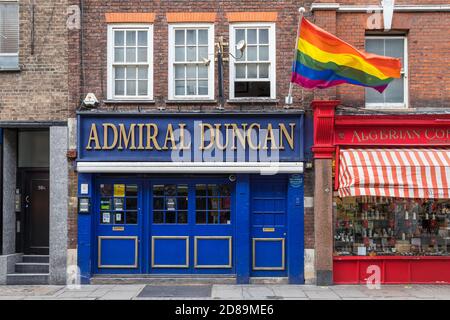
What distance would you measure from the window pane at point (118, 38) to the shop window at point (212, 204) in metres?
3.98

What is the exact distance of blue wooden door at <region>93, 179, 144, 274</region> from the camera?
12641 mm

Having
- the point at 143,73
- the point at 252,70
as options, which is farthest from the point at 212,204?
the point at 143,73

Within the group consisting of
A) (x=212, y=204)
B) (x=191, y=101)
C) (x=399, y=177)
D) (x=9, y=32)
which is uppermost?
(x=9, y=32)

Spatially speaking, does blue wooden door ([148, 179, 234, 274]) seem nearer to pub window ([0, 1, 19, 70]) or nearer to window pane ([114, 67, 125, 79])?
window pane ([114, 67, 125, 79])

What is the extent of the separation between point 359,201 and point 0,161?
28.7 ft

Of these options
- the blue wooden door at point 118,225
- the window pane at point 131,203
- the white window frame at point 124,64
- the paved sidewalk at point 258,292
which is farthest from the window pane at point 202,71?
the paved sidewalk at point 258,292

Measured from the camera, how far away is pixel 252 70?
12789mm

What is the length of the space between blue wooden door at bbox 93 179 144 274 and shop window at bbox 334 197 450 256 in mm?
4816

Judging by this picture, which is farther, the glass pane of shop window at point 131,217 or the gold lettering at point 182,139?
A: the glass pane of shop window at point 131,217

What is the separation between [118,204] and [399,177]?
663 centimetres

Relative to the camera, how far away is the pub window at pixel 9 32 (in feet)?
42.5

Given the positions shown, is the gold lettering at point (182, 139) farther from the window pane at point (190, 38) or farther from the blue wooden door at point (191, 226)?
the window pane at point (190, 38)

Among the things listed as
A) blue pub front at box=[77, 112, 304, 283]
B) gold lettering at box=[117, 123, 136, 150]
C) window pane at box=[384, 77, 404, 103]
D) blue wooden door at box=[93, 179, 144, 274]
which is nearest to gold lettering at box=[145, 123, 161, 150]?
blue pub front at box=[77, 112, 304, 283]

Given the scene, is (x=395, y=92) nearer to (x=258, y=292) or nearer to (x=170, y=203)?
(x=258, y=292)
